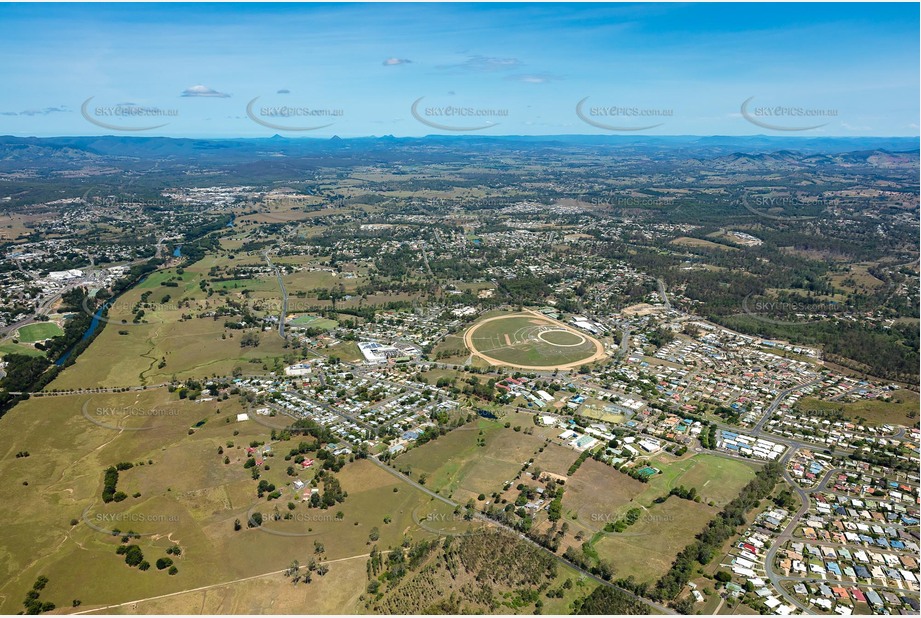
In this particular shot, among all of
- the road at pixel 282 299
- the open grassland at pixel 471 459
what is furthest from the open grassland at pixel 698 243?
the open grassland at pixel 471 459

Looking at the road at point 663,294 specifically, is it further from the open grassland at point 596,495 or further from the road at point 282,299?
the road at point 282,299

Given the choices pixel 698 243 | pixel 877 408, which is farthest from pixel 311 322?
pixel 698 243

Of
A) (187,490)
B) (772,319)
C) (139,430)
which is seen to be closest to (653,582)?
(187,490)

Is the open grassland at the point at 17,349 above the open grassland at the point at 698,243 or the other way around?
the other way around

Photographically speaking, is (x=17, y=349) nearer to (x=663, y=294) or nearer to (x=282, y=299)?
(x=282, y=299)

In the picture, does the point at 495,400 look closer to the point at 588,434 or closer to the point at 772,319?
the point at 588,434

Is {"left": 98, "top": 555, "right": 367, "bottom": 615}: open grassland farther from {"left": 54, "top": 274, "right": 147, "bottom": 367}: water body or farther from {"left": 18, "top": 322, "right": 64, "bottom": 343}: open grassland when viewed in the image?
{"left": 18, "top": 322, "right": 64, "bottom": 343}: open grassland
